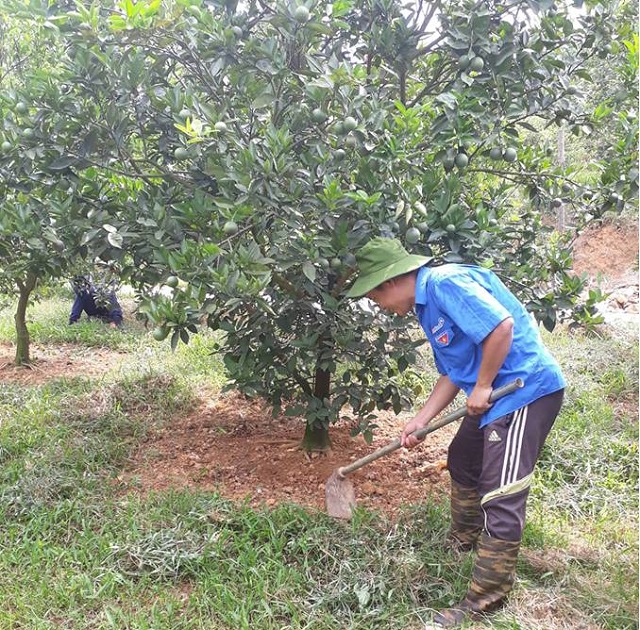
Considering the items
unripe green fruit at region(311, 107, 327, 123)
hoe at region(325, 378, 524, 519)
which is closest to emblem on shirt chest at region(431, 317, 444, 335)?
hoe at region(325, 378, 524, 519)

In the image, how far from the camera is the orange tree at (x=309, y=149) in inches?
88.9

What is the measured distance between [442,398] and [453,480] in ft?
1.32

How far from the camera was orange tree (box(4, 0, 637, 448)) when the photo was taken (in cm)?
226

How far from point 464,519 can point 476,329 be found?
1057 millimetres

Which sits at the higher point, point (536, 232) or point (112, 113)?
point (112, 113)

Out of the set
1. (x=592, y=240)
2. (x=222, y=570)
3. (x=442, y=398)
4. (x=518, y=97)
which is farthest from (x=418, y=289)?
(x=592, y=240)

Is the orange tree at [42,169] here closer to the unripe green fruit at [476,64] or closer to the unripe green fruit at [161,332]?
the unripe green fruit at [161,332]

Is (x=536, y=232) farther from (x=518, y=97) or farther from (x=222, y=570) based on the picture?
(x=222, y=570)

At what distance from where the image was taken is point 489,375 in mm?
2197

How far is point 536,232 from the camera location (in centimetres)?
323

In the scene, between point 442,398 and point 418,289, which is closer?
point 418,289

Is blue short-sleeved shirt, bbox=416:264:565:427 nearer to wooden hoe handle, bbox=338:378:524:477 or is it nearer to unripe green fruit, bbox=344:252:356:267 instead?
wooden hoe handle, bbox=338:378:524:477

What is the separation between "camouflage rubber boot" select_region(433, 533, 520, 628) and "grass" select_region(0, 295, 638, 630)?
68 millimetres

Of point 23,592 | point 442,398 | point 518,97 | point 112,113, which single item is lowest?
point 23,592
